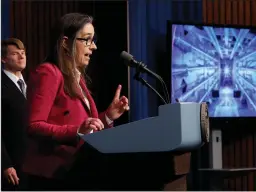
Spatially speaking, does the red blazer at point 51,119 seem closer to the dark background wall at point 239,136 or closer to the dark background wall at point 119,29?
the dark background wall at point 119,29

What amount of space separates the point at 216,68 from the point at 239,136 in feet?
1.86

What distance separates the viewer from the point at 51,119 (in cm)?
178

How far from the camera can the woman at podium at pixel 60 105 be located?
1.75m

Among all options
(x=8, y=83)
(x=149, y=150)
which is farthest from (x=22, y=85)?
Answer: (x=149, y=150)

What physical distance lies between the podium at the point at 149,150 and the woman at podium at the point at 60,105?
13.5 inches

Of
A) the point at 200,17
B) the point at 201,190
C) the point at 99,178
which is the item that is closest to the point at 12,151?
the point at 99,178

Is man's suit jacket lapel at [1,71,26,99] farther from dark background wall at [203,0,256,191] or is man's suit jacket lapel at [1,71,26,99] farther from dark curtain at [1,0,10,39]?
dark background wall at [203,0,256,191]

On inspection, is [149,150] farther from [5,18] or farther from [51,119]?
[5,18]

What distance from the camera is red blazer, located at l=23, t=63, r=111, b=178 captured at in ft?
5.74

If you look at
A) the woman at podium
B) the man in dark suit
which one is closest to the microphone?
the woman at podium

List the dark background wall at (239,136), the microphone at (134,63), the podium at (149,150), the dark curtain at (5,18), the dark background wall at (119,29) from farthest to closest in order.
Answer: the dark background wall at (239,136) → the dark background wall at (119,29) → the dark curtain at (5,18) → the microphone at (134,63) → the podium at (149,150)

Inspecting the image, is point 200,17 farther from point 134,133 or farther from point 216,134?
point 134,133

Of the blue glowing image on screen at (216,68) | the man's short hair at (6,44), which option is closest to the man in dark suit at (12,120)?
the man's short hair at (6,44)

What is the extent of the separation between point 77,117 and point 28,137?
0.63 feet
